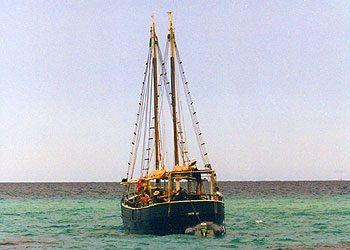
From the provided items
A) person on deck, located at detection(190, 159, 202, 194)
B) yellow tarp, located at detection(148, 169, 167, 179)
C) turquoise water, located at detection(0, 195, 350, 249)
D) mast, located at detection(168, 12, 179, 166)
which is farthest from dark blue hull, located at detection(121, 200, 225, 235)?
mast, located at detection(168, 12, 179, 166)

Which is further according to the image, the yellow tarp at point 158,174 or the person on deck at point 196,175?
the yellow tarp at point 158,174

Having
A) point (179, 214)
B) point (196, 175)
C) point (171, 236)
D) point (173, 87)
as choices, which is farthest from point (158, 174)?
point (173, 87)

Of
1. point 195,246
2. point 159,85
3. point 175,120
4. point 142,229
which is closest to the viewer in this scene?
point 195,246

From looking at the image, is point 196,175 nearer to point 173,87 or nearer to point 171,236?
point 171,236

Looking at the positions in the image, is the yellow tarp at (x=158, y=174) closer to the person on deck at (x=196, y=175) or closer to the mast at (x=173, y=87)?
the person on deck at (x=196, y=175)

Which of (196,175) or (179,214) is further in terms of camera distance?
(196,175)

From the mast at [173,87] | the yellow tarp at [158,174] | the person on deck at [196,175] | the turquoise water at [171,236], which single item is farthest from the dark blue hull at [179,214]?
the mast at [173,87]

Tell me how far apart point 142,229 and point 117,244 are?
8.15 feet

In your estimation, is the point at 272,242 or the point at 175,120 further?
the point at 175,120

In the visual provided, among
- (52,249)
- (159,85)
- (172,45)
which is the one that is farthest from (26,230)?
(172,45)

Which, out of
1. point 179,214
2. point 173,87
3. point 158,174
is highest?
point 173,87

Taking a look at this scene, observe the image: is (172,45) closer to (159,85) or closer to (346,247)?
(159,85)

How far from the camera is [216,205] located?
34.2 metres

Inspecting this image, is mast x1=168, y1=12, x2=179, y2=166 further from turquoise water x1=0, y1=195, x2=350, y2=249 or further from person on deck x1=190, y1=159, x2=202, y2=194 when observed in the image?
turquoise water x1=0, y1=195, x2=350, y2=249
